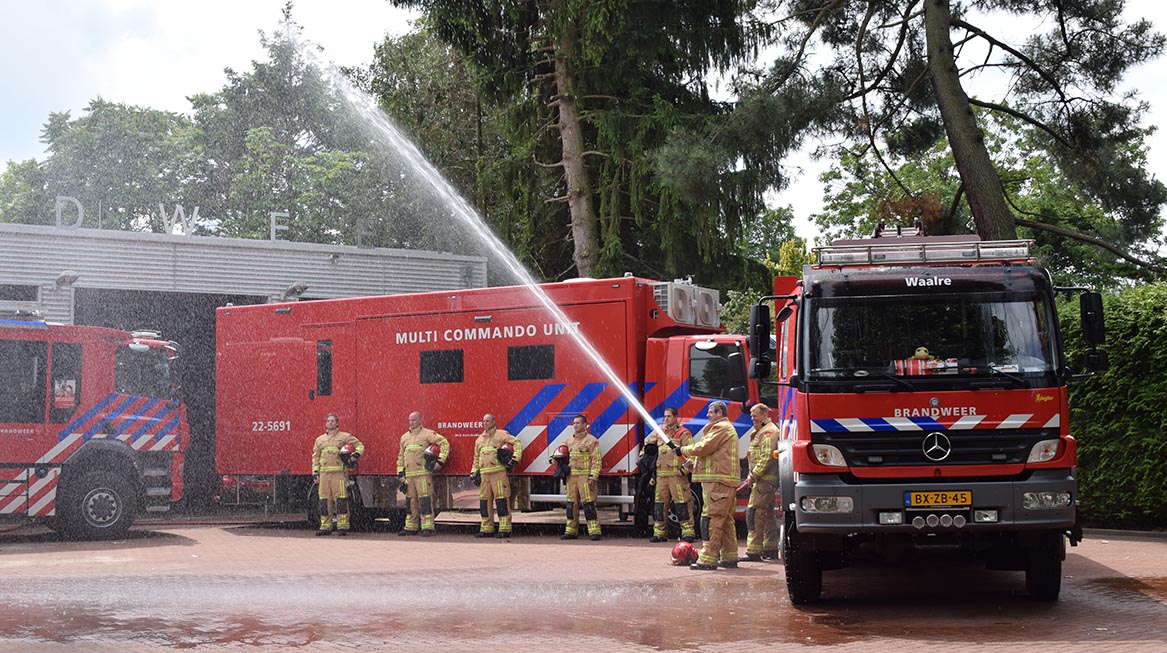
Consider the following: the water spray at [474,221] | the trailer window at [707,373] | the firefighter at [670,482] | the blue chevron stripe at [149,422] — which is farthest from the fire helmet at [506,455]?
the blue chevron stripe at [149,422]

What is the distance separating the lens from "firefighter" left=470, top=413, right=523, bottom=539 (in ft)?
55.3

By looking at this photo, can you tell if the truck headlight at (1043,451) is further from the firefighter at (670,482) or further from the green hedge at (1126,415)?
the green hedge at (1126,415)

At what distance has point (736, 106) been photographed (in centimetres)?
1919

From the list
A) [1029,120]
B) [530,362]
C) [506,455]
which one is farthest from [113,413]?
[1029,120]

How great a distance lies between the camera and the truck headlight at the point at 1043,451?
9.45 meters

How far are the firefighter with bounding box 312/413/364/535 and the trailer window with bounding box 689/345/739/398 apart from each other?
4919mm

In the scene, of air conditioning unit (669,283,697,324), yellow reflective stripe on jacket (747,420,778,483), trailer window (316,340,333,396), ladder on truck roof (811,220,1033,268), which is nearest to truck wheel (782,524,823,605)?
ladder on truck roof (811,220,1033,268)

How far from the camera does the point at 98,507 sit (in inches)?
666

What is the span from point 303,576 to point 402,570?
1066 mm

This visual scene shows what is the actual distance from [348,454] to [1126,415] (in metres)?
10.1

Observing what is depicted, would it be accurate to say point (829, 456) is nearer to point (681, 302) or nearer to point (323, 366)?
point (681, 302)

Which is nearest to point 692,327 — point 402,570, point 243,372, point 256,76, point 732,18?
point 402,570

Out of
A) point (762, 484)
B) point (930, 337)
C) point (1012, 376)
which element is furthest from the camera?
point (762, 484)

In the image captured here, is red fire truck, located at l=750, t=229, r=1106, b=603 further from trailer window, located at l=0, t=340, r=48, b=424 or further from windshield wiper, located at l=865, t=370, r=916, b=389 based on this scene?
trailer window, located at l=0, t=340, r=48, b=424
